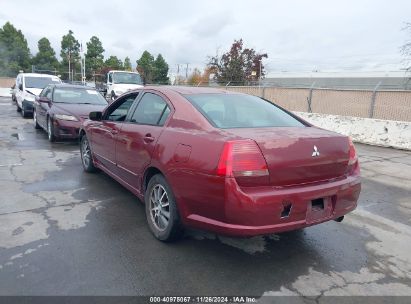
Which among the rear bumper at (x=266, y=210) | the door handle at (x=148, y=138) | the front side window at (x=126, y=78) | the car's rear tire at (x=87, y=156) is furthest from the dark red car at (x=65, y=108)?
the front side window at (x=126, y=78)

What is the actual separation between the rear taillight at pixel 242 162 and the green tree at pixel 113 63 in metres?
62.6

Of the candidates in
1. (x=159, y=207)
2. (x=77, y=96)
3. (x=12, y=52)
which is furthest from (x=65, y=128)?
(x=12, y=52)

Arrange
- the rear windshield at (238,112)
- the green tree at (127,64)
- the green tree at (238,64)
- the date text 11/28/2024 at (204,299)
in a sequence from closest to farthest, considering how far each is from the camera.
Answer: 1. the date text 11/28/2024 at (204,299)
2. the rear windshield at (238,112)
3. the green tree at (238,64)
4. the green tree at (127,64)

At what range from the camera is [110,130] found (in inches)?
191

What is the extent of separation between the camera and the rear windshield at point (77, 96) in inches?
381

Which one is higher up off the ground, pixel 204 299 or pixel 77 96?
pixel 77 96

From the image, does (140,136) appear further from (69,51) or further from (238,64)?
(69,51)

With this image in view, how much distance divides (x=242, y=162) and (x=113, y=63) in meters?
64.9

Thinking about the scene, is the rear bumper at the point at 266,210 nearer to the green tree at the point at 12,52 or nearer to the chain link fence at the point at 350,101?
the chain link fence at the point at 350,101

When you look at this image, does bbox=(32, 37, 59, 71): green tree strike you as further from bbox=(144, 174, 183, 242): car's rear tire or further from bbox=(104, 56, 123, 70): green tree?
bbox=(144, 174, 183, 242): car's rear tire

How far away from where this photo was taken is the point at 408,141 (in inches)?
390

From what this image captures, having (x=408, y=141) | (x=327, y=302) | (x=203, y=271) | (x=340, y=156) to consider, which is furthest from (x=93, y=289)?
(x=408, y=141)

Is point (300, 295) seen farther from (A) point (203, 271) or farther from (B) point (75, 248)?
(B) point (75, 248)

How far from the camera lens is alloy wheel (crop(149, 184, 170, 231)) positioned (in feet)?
11.7
